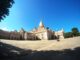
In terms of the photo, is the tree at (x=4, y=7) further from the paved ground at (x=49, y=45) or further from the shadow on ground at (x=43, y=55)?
the paved ground at (x=49, y=45)

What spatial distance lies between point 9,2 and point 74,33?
54.8 meters

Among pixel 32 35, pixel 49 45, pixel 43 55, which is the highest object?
pixel 32 35

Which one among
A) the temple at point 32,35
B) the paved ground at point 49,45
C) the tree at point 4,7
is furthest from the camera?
the temple at point 32,35

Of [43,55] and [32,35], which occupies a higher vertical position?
[32,35]

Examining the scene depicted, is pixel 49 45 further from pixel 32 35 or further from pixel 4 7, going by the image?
pixel 32 35

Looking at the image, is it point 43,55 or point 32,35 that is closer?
point 43,55

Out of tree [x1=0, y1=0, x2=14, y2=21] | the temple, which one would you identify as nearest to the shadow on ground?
tree [x1=0, y1=0, x2=14, y2=21]

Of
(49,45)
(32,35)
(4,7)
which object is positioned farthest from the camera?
(32,35)

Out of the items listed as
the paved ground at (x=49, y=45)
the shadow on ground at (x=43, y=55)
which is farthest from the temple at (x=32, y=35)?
the shadow on ground at (x=43, y=55)

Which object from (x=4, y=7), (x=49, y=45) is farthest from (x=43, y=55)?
(x=49, y=45)

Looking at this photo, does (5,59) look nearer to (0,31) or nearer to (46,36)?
(0,31)

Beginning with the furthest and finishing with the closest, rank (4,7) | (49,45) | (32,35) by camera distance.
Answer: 1. (32,35)
2. (49,45)
3. (4,7)

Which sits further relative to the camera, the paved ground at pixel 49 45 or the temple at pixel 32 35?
the temple at pixel 32 35

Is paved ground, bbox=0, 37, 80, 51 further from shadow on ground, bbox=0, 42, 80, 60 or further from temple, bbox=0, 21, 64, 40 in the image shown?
temple, bbox=0, 21, 64, 40
